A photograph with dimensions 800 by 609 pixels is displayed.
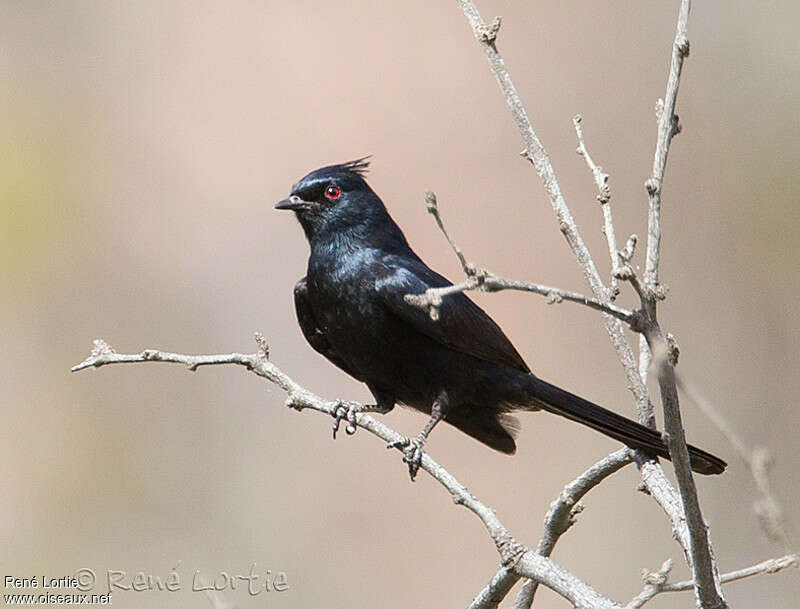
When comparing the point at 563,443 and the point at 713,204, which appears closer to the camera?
the point at 563,443

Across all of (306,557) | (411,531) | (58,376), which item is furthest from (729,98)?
(58,376)

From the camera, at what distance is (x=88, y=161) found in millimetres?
8688

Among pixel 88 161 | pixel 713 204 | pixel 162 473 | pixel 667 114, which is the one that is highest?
pixel 713 204

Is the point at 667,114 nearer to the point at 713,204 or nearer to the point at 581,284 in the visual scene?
the point at 581,284

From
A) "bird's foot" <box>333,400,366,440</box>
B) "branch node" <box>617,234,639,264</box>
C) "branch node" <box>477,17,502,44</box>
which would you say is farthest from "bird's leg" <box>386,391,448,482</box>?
"branch node" <box>617,234,639,264</box>

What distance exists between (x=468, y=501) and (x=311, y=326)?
82.8 inches

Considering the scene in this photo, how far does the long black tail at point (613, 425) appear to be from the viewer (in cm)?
339

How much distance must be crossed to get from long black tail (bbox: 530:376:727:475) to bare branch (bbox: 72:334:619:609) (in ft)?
1.70

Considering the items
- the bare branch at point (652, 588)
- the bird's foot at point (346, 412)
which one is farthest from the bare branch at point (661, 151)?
the bird's foot at point (346, 412)

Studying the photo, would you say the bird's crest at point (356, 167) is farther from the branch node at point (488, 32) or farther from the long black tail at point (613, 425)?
the branch node at point (488, 32)

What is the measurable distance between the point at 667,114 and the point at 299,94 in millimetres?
6377

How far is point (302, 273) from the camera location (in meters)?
7.92

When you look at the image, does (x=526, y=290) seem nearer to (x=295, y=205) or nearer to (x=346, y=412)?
(x=346, y=412)

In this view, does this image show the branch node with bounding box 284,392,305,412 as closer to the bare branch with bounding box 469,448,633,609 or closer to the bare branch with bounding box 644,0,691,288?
the bare branch with bounding box 469,448,633,609
